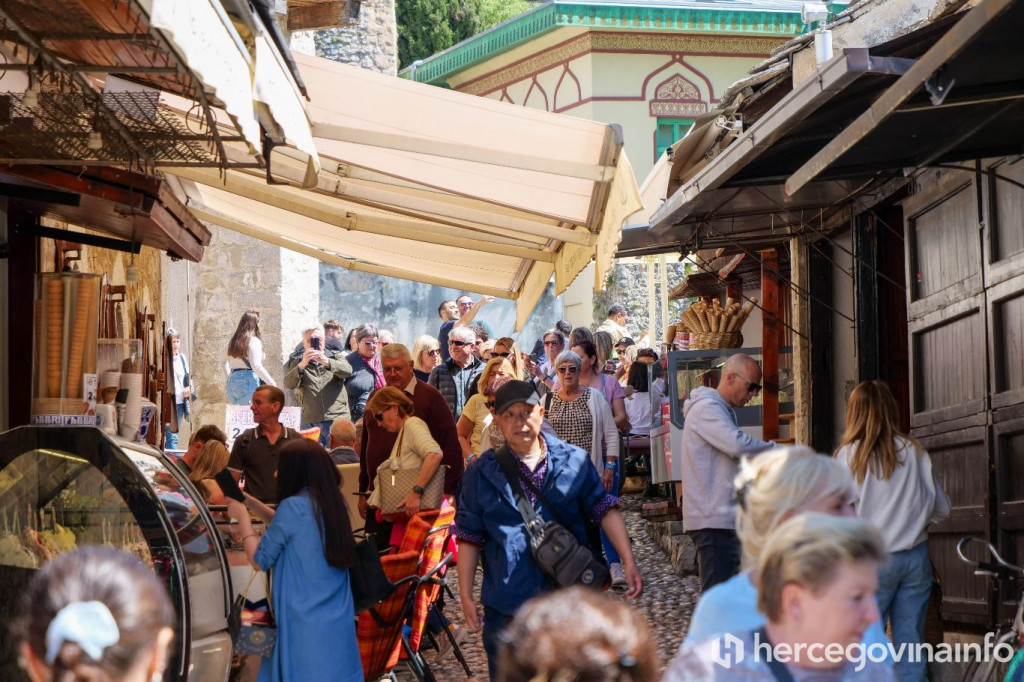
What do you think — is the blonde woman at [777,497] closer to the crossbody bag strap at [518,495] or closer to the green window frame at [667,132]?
the crossbody bag strap at [518,495]

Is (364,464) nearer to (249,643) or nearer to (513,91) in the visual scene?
(249,643)

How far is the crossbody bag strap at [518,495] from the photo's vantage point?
5848 millimetres

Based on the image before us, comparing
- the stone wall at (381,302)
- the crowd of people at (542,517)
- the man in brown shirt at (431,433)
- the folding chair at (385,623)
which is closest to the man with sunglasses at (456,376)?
the crowd of people at (542,517)

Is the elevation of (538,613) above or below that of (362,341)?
below

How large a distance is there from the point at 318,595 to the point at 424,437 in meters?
2.60

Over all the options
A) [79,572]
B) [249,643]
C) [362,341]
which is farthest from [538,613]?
[362,341]

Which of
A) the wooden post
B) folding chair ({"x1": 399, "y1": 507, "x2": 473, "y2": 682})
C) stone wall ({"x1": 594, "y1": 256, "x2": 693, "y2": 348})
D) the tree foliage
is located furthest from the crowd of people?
the tree foliage

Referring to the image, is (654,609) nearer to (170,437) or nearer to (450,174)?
(450,174)

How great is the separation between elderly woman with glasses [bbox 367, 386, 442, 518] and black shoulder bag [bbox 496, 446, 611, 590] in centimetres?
272

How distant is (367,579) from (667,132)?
994 inches

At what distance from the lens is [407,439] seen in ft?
29.2

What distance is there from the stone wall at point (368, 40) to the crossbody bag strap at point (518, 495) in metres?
20.5

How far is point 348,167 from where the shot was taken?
28.6 ft

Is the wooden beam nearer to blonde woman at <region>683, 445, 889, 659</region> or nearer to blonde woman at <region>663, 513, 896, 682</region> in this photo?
blonde woman at <region>683, 445, 889, 659</region>
